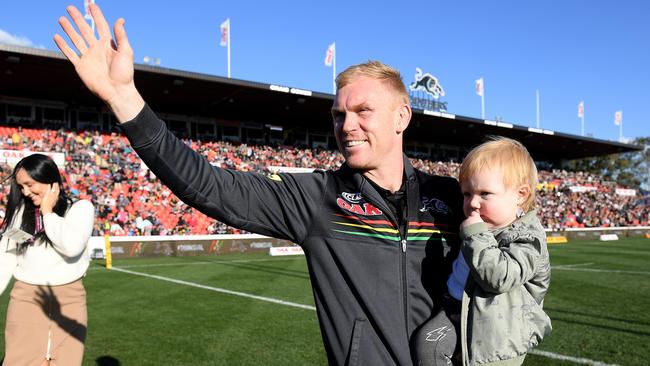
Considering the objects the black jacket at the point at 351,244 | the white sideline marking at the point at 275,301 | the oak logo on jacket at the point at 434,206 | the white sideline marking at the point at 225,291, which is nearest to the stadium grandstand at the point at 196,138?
the white sideline marking at the point at 225,291

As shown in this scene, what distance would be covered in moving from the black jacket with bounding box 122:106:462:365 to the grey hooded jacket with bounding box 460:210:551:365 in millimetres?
185

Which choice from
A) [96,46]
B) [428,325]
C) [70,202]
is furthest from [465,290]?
[70,202]

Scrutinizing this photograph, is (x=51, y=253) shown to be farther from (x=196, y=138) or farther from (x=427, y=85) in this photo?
(x=427, y=85)

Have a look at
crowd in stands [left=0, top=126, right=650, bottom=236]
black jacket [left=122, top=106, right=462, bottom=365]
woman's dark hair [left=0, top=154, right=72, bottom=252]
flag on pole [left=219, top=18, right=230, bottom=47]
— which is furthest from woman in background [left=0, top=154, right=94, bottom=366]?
flag on pole [left=219, top=18, right=230, bottom=47]

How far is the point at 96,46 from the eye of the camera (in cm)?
173

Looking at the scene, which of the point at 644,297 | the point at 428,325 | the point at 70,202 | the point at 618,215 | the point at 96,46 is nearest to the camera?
the point at 96,46

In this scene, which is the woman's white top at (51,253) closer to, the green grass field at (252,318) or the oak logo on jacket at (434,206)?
the oak logo on jacket at (434,206)

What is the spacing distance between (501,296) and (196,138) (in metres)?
34.6

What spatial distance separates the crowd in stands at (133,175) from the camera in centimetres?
2384

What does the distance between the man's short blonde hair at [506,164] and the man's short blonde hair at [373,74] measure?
1.41 feet

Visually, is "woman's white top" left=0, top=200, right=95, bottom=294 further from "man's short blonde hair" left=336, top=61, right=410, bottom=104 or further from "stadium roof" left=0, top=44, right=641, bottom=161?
"stadium roof" left=0, top=44, right=641, bottom=161

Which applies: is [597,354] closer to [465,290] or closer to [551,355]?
[551,355]

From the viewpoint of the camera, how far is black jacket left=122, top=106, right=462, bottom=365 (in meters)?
2.00

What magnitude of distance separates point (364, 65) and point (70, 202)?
2.81m
